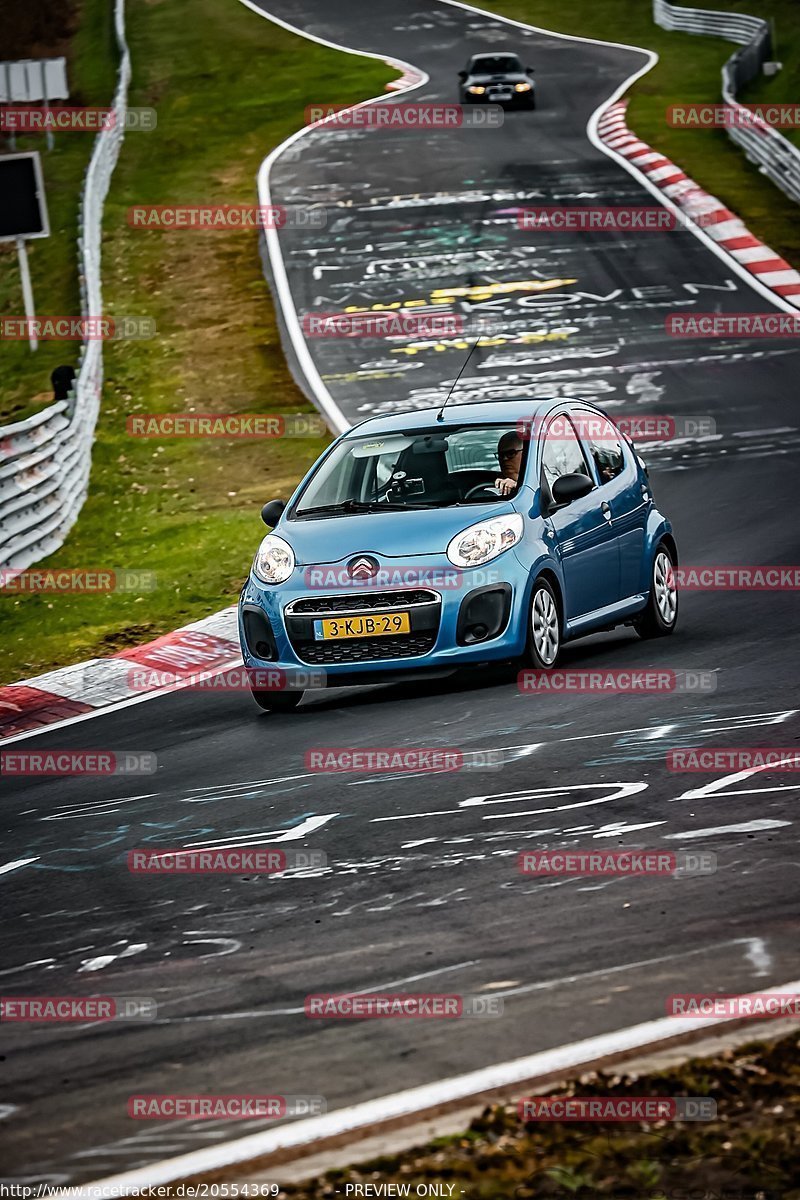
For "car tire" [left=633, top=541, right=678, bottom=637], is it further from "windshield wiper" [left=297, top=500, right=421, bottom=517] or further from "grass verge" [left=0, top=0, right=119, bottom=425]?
"grass verge" [left=0, top=0, right=119, bottom=425]

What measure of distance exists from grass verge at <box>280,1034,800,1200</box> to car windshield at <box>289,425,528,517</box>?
22.7ft

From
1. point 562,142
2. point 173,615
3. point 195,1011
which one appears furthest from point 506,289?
point 195,1011

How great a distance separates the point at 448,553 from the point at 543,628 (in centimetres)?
75

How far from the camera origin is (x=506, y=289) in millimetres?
28172

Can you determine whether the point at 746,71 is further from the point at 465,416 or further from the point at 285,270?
the point at 465,416

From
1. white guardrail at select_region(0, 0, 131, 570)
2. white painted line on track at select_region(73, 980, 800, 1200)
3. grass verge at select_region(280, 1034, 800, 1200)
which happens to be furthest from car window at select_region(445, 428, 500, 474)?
grass verge at select_region(280, 1034, 800, 1200)

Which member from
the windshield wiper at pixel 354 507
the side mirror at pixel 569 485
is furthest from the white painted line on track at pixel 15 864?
the side mirror at pixel 569 485

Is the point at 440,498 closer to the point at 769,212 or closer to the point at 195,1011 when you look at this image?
the point at 195,1011

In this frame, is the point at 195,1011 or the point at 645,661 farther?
the point at 645,661

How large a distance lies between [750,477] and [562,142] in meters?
21.4

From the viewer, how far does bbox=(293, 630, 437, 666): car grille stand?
1081 centimetres

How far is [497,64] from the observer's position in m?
42.5

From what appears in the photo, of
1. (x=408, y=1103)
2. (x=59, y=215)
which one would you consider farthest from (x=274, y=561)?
(x=59, y=215)

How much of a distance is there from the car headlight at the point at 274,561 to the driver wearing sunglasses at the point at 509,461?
1297 millimetres
